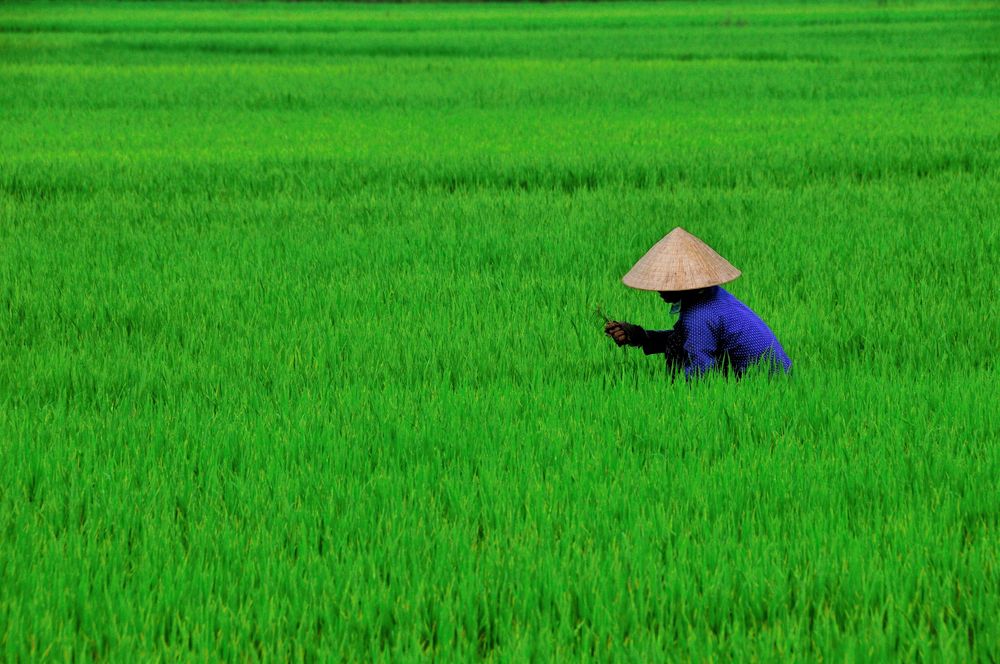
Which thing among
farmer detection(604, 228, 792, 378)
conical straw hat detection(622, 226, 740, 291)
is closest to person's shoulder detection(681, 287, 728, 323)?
farmer detection(604, 228, 792, 378)

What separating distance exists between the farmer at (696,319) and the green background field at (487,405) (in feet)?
0.31

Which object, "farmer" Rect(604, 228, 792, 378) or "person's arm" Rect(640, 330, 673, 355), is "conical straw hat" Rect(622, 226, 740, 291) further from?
"person's arm" Rect(640, 330, 673, 355)

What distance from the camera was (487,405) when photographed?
3164 mm

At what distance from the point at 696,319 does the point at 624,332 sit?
221 mm

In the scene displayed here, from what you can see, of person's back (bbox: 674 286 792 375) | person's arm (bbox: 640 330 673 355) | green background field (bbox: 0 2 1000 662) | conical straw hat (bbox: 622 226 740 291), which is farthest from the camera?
person's arm (bbox: 640 330 673 355)

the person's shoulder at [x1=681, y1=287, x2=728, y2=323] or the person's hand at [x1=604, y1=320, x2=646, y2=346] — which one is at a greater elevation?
the person's shoulder at [x1=681, y1=287, x2=728, y2=323]

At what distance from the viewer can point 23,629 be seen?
6.37 feet

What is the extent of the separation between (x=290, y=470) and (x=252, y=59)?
56.1 ft

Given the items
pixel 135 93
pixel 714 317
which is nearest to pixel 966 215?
pixel 714 317

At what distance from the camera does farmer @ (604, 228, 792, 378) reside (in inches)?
123

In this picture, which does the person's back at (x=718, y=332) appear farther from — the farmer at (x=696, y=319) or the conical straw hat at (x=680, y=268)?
the conical straw hat at (x=680, y=268)

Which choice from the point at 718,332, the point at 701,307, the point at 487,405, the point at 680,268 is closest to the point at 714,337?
the point at 718,332

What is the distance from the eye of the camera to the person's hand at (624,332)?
3135 mm

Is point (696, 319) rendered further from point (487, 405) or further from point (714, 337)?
point (487, 405)
